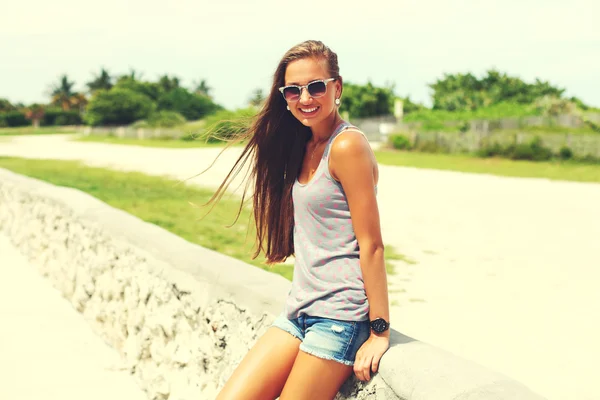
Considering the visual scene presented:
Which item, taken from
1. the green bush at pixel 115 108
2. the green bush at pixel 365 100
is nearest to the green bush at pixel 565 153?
the green bush at pixel 365 100

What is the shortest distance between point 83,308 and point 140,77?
91824 mm

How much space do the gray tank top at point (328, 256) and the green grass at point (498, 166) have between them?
16304mm

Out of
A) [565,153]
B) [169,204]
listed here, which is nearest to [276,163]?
[169,204]

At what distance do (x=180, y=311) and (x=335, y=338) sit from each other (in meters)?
2.02

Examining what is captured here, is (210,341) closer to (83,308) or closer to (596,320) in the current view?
(83,308)

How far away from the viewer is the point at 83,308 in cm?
563

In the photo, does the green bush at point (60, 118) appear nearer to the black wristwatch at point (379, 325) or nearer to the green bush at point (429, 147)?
the green bush at point (429, 147)

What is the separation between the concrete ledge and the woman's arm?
9.5 inches

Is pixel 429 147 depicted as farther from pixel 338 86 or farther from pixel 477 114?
pixel 338 86

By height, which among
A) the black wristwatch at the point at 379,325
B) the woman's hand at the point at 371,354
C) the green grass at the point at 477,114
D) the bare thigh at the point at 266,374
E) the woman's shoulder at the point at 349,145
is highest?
the green grass at the point at 477,114

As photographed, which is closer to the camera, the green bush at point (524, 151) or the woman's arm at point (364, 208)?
the woman's arm at point (364, 208)

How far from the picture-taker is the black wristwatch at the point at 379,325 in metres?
2.05

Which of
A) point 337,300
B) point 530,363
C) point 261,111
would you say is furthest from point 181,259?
point 530,363

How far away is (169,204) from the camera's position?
11.3m
